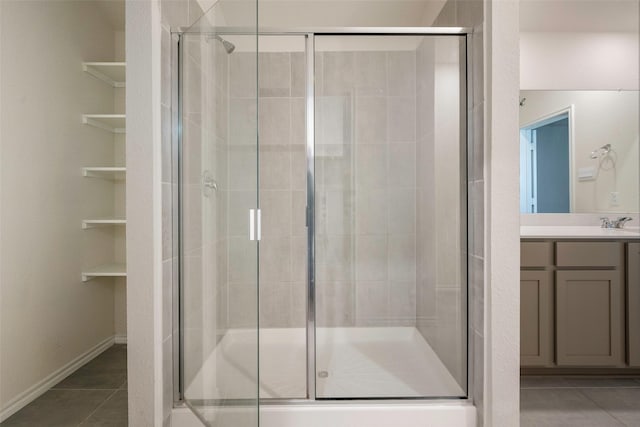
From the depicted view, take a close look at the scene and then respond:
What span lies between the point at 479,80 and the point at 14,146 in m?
2.37

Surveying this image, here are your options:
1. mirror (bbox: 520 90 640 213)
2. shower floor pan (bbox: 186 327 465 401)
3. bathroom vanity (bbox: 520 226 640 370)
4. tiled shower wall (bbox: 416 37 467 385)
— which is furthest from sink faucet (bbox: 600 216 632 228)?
shower floor pan (bbox: 186 327 465 401)

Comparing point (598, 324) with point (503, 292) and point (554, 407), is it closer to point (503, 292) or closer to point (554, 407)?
point (554, 407)

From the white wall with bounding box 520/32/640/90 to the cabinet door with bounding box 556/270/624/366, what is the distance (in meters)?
1.41

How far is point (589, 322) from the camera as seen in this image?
225 centimetres

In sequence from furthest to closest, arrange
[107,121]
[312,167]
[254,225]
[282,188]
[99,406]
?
1. [107,121]
2. [282,188]
3. [99,406]
4. [312,167]
5. [254,225]

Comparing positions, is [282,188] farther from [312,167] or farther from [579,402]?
[579,402]

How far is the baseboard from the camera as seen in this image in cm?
195

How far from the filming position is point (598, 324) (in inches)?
88.5

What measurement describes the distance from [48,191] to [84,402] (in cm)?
124

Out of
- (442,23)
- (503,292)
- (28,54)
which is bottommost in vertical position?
(503,292)

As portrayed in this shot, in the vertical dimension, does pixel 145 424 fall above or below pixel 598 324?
below

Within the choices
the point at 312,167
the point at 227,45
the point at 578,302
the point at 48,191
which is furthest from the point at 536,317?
the point at 48,191

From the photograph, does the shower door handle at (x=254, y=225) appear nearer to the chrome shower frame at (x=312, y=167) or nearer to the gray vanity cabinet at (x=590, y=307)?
the chrome shower frame at (x=312, y=167)

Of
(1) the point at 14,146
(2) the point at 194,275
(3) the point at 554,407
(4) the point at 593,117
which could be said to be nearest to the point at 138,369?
(2) the point at 194,275
